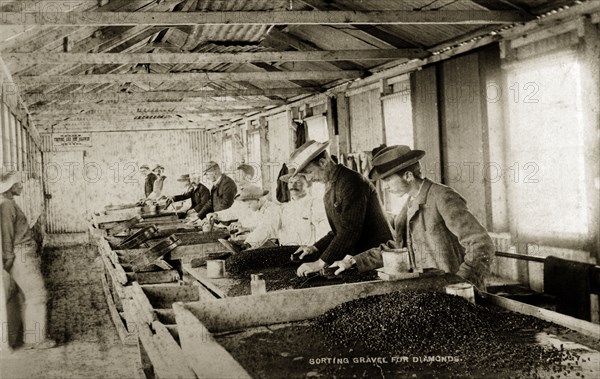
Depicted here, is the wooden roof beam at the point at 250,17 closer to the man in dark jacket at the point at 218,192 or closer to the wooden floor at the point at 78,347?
the wooden floor at the point at 78,347

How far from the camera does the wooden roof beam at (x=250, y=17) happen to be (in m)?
5.50

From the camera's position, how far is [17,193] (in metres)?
6.23

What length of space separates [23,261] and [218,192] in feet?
14.6

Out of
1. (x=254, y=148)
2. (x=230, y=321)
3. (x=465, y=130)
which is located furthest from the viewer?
(x=254, y=148)

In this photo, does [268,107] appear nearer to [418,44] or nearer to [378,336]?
[418,44]

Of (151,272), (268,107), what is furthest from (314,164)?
(268,107)

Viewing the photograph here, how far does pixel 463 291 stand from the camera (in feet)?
10.6

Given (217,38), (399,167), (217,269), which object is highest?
(217,38)

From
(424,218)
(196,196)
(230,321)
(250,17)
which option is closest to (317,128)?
(196,196)

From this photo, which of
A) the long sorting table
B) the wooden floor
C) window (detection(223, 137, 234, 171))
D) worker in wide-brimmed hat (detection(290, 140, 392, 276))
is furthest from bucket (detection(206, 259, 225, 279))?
window (detection(223, 137, 234, 171))

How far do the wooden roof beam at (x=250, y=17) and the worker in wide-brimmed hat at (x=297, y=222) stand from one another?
1633mm

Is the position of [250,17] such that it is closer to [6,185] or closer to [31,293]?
[6,185]

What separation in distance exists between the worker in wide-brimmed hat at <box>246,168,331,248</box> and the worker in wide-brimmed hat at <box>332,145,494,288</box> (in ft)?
6.36

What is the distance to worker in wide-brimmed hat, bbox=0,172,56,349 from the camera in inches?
239
